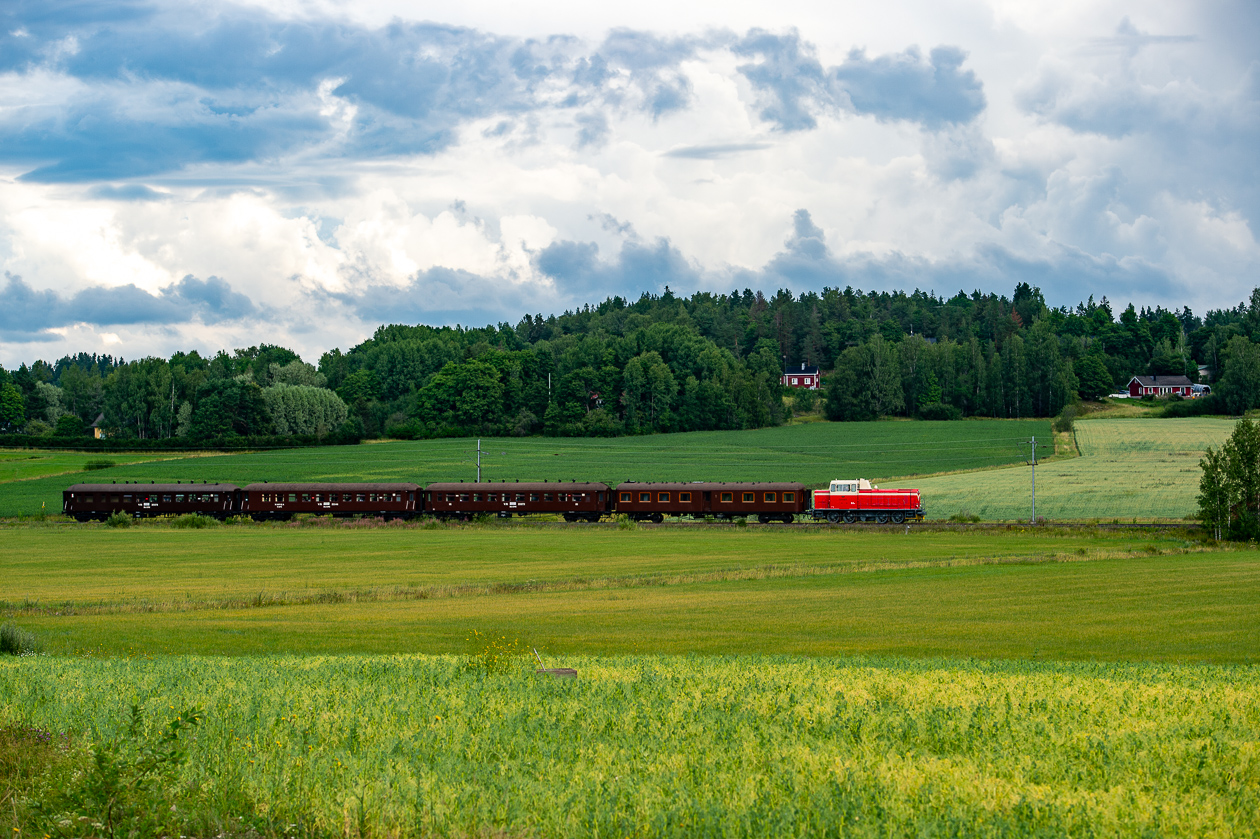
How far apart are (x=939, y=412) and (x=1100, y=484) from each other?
83.9 metres

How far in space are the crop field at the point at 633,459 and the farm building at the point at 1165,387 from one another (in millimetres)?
52256

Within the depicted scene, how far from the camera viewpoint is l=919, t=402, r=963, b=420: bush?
16325cm

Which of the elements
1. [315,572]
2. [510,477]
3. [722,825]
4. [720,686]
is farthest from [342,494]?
[722,825]

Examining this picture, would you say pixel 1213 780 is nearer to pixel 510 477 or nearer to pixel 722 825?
pixel 722 825

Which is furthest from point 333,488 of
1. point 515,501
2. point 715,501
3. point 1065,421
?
point 1065,421

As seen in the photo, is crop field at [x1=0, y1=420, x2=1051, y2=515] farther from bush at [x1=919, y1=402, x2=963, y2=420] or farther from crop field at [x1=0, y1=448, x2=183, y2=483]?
bush at [x1=919, y1=402, x2=963, y2=420]

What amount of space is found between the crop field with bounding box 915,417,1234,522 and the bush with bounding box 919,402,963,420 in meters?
45.3

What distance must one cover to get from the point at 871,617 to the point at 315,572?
82.6ft

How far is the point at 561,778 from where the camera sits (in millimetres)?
8453

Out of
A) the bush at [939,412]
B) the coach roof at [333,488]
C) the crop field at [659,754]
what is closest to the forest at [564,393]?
the bush at [939,412]

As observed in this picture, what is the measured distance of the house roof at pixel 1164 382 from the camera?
18138 cm


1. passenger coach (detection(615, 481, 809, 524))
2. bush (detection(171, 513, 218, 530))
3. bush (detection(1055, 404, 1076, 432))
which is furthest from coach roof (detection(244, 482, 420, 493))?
bush (detection(1055, 404, 1076, 432))

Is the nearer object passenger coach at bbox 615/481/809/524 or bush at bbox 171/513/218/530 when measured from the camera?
bush at bbox 171/513/218/530

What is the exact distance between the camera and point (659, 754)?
29.8 feet
